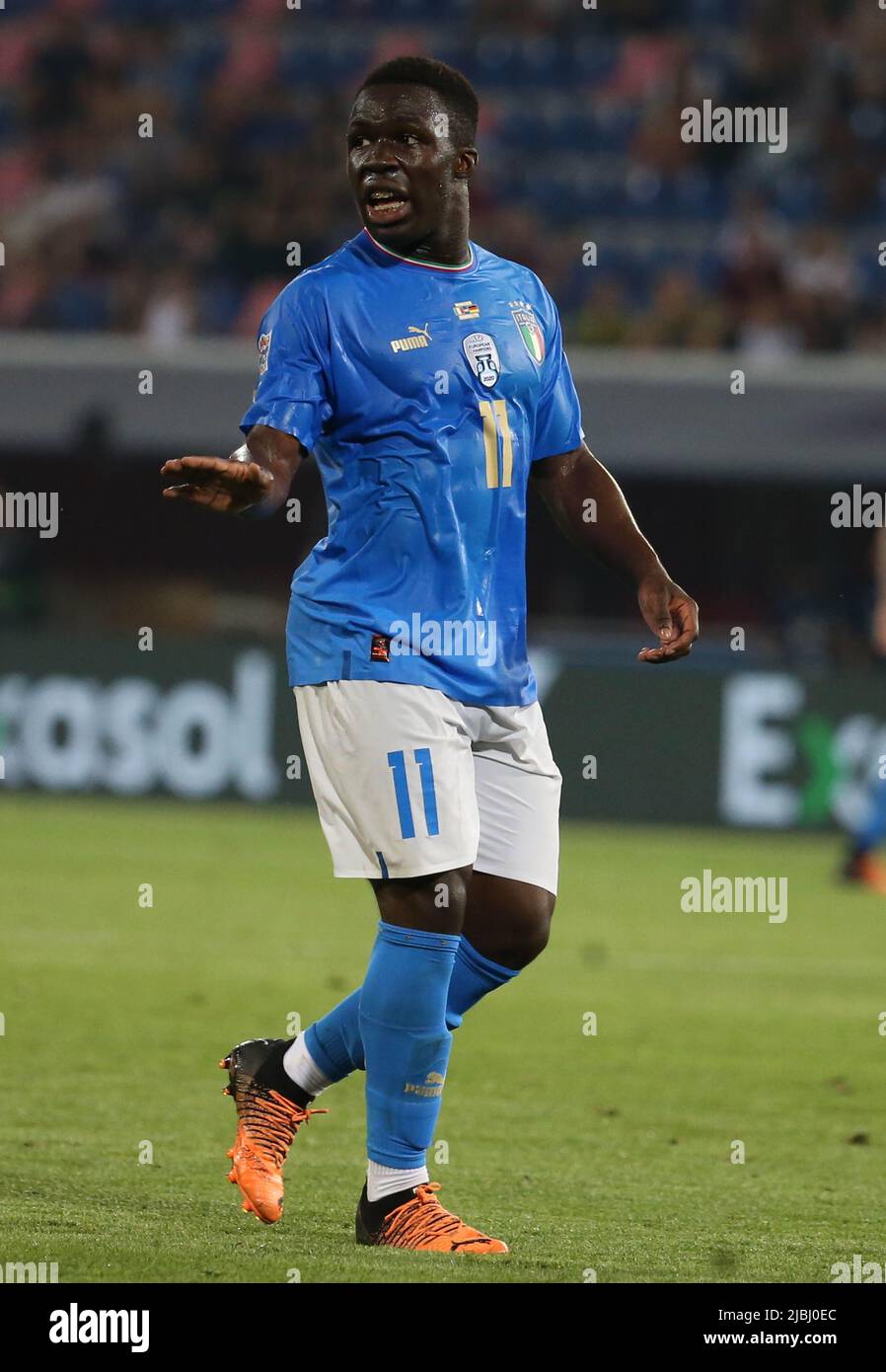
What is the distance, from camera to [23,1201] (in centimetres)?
453

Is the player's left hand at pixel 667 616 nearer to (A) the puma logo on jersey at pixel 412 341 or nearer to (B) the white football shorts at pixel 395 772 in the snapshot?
(B) the white football shorts at pixel 395 772

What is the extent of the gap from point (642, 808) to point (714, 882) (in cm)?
243

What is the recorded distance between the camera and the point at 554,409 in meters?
4.63

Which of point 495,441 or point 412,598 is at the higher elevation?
point 495,441

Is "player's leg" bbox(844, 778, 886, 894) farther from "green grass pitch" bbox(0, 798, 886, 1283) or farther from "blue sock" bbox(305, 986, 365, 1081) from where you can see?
"blue sock" bbox(305, 986, 365, 1081)

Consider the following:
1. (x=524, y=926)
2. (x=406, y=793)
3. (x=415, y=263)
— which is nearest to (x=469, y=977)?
(x=524, y=926)

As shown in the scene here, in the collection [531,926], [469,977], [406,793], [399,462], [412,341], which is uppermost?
[412,341]

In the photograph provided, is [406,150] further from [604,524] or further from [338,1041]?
[338,1041]

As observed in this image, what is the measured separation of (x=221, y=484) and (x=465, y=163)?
3.28ft

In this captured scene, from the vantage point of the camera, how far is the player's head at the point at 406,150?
4.29 m

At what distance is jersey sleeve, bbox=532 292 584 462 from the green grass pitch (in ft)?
5.42

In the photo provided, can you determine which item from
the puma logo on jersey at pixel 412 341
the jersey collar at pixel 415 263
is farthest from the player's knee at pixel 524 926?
the jersey collar at pixel 415 263

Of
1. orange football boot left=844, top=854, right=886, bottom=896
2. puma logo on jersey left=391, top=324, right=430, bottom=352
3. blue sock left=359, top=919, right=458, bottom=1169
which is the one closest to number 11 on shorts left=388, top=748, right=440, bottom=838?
blue sock left=359, top=919, right=458, bottom=1169

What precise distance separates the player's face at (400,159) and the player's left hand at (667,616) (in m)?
0.89
